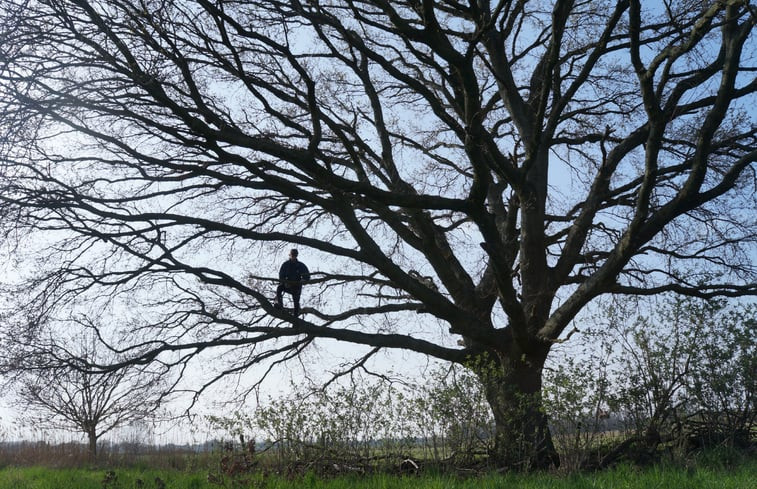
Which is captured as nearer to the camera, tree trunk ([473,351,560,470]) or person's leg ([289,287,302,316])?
tree trunk ([473,351,560,470])

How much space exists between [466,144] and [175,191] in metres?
4.65

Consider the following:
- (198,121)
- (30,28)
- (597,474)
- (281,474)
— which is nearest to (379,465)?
(281,474)

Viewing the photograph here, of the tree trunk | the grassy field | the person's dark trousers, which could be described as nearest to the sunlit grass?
the grassy field

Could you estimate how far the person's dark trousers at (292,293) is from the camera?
34.6ft

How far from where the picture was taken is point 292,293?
10672mm

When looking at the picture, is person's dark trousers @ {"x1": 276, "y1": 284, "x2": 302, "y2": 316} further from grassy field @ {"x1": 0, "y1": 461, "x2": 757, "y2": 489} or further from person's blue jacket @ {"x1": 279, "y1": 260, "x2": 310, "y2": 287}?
grassy field @ {"x1": 0, "y1": 461, "x2": 757, "y2": 489}

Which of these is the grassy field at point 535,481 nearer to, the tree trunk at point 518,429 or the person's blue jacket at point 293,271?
the tree trunk at point 518,429

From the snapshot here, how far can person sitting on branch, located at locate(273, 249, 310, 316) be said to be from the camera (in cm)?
1054

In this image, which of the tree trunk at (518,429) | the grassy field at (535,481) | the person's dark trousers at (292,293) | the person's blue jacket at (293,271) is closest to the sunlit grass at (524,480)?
the grassy field at (535,481)

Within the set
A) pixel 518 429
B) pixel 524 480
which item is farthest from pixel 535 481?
pixel 518 429

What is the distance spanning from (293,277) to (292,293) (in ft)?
0.87

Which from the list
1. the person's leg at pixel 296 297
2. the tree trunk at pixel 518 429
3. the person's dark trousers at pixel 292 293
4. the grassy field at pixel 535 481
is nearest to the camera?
the grassy field at pixel 535 481

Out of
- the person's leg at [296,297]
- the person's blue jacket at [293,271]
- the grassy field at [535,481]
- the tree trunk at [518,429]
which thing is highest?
the person's blue jacket at [293,271]

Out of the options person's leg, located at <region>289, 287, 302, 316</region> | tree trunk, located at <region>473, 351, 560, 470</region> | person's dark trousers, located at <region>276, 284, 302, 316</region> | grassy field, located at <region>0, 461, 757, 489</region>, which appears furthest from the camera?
person's leg, located at <region>289, 287, 302, 316</region>
